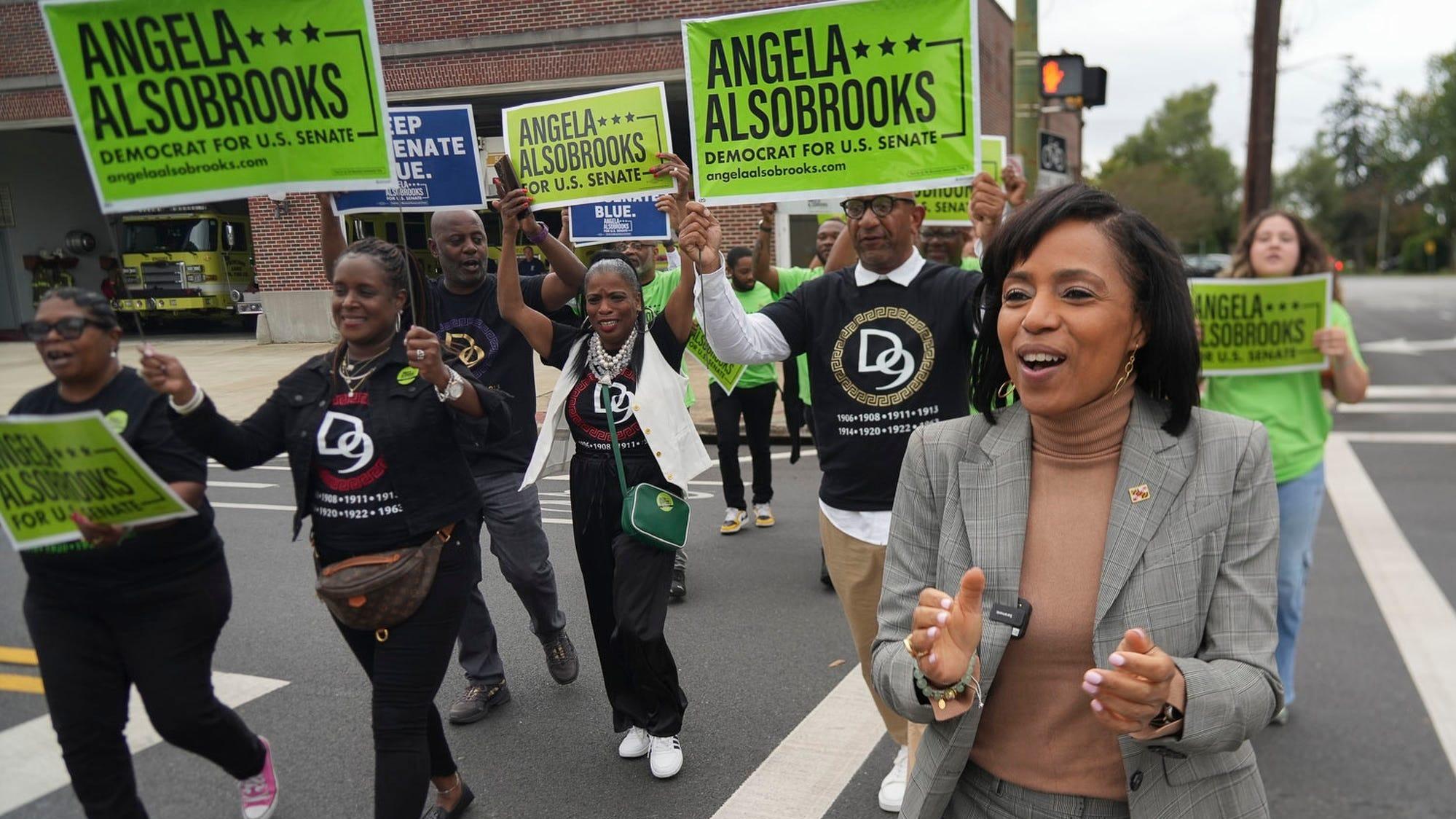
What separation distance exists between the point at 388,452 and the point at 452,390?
0.79 feet

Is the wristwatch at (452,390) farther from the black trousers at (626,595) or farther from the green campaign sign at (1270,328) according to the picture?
the green campaign sign at (1270,328)

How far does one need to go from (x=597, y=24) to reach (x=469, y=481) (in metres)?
1.52

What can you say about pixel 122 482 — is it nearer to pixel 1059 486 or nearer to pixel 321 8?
pixel 321 8

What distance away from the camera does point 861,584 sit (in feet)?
10.8

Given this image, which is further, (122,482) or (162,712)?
(162,712)

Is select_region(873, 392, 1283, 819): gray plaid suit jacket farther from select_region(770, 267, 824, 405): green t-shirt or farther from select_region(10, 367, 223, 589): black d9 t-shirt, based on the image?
select_region(770, 267, 824, 405): green t-shirt

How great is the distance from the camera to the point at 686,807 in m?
3.27

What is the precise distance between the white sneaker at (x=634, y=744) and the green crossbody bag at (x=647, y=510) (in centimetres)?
72

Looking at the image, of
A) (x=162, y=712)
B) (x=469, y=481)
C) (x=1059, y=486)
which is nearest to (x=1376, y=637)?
(x=1059, y=486)

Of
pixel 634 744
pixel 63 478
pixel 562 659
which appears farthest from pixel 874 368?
pixel 63 478

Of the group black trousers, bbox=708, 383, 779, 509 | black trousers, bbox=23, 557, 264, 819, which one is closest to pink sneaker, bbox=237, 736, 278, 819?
black trousers, bbox=23, 557, 264, 819

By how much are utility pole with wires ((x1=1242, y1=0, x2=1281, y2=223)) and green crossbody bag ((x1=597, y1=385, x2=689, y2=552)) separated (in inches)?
378

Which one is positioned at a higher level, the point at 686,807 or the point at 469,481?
the point at 469,481

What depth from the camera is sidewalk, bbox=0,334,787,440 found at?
207 cm
